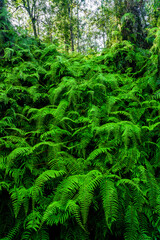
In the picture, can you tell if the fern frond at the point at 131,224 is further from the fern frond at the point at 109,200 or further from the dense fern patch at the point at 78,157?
the fern frond at the point at 109,200

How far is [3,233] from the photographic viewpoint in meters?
2.01

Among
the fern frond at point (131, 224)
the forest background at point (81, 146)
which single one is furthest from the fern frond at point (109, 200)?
the fern frond at point (131, 224)

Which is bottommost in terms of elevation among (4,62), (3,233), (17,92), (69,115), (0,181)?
(3,233)

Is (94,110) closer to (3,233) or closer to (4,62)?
(3,233)

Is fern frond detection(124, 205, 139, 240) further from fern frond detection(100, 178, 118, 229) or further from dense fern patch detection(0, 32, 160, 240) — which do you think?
fern frond detection(100, 178, 118, 229)

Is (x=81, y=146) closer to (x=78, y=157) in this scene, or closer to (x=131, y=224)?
(x=78, y=157)

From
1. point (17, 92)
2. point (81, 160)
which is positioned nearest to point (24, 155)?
point (81, 160)

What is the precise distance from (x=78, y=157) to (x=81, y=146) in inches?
8.8

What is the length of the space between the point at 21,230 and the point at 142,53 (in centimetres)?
555

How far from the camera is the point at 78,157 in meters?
2.93

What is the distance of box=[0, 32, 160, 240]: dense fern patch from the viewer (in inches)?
78.3

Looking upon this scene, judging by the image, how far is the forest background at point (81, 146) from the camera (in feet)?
6.57

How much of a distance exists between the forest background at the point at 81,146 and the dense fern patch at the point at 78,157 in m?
0.01

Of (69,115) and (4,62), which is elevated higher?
(4,62)
